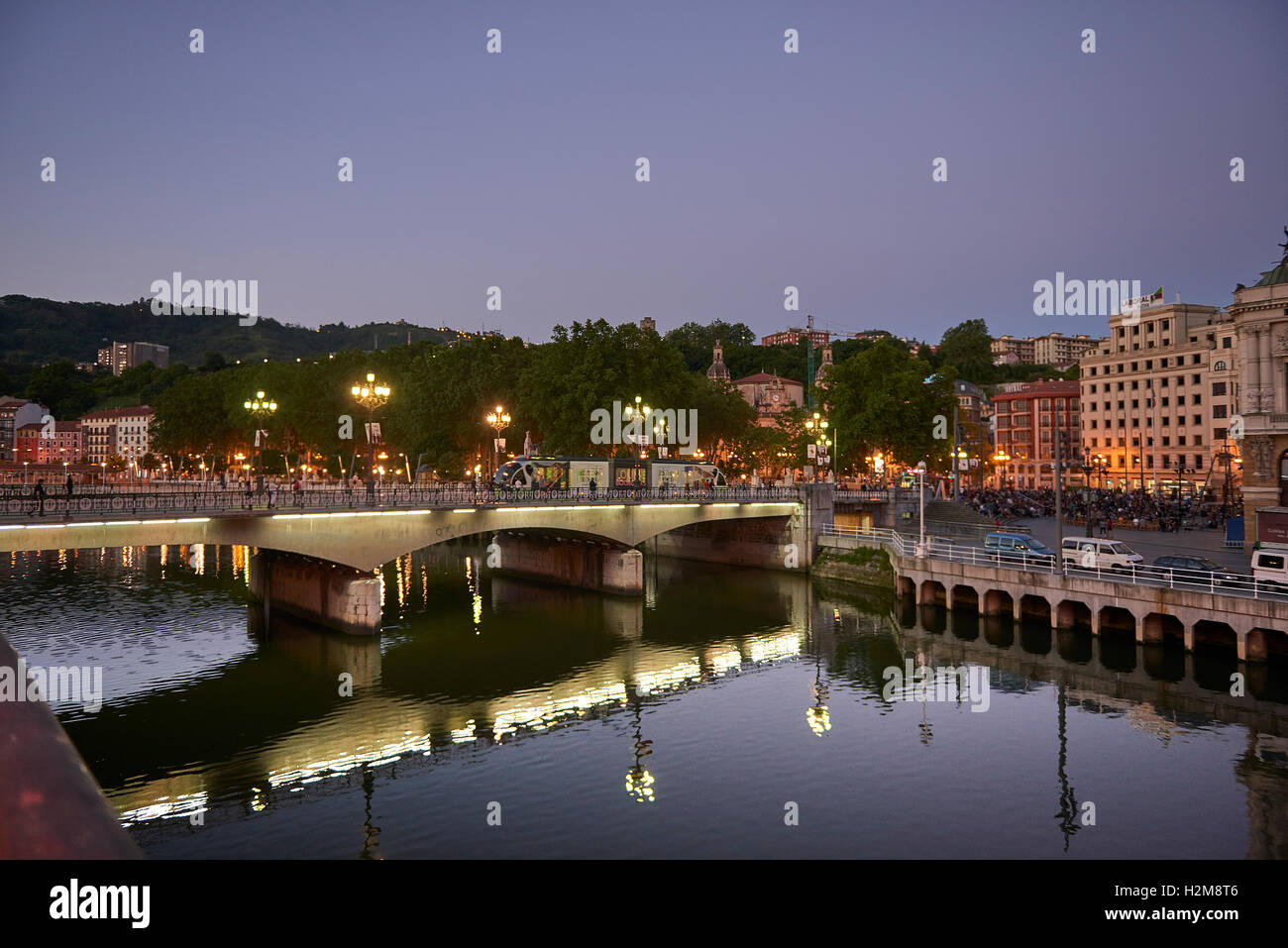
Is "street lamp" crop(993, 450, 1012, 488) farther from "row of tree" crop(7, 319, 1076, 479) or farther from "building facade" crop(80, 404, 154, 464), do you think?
"building facade" crop(80, 404, 154, 464)

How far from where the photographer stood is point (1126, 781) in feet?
79.8

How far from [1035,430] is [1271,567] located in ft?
362

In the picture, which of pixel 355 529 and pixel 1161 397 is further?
pixel 1161 397

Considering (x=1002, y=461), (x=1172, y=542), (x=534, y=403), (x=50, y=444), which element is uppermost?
(x=50, y=444)

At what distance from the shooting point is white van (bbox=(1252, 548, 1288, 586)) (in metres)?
35.5

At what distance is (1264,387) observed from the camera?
54719mm

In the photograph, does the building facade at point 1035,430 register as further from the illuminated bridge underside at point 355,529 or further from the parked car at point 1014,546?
the illuminated bridge underside at point 355,529

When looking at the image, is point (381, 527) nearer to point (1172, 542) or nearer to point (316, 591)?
point (316, 591)

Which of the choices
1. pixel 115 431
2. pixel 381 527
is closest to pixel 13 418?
pixel 115 431

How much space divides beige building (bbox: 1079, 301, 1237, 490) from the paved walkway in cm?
3321

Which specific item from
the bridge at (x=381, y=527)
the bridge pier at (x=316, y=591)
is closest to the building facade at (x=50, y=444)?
the bridge at (x=381, y=527)

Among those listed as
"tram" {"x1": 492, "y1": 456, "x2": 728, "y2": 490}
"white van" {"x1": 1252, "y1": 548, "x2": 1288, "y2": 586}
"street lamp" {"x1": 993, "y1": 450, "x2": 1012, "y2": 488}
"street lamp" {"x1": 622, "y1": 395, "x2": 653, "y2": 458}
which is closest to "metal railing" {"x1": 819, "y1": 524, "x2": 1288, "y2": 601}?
"white van" {"x1": 1252, "y1": 548, "x2": 1288, "y2": 586}
